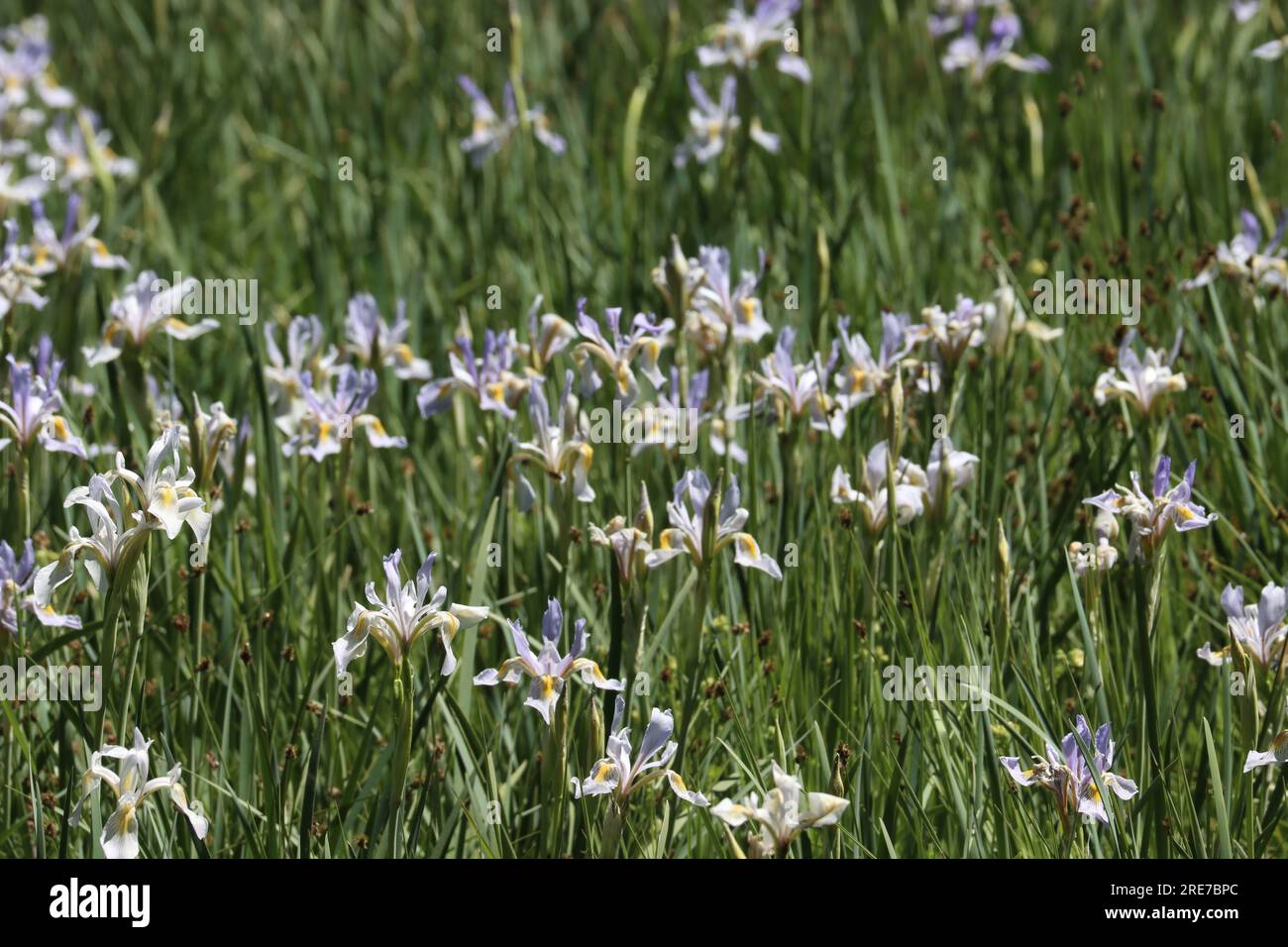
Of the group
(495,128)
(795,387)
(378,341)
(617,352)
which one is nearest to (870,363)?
(795,387)

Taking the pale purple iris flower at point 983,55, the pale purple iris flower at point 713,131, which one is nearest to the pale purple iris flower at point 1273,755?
the pale purple iris flower at point 713,131

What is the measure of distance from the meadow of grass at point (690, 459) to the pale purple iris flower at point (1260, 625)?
10 cm

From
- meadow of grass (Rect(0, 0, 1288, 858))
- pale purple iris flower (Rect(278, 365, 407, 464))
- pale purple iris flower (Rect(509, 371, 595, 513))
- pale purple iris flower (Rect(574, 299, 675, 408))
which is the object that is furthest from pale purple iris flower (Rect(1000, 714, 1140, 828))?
pale purple iris flower (Rect(278, 365, 407, 464))

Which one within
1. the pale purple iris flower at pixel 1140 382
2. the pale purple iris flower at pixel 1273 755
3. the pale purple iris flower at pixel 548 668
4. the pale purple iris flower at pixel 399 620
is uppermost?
the pale purple iris flower at pixel 1140 382

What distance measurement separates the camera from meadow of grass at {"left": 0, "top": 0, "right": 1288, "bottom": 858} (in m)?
3.27

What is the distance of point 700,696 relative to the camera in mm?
3521

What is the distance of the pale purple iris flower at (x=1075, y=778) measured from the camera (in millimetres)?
2975

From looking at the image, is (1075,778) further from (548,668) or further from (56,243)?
(56,243)

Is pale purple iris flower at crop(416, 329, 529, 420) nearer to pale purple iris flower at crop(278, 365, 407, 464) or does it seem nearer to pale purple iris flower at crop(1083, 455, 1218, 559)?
pale purple iris flower at crop(278, 365, 407, 464)

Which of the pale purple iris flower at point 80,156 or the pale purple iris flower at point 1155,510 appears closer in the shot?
the pale purple iris flower at point 1155,510

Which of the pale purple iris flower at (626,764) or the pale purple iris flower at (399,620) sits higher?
the pale purple iris flower at (399,620)

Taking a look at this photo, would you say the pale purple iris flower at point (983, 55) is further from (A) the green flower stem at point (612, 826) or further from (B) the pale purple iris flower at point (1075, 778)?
(A) the green flower stem at point (612, 826)
